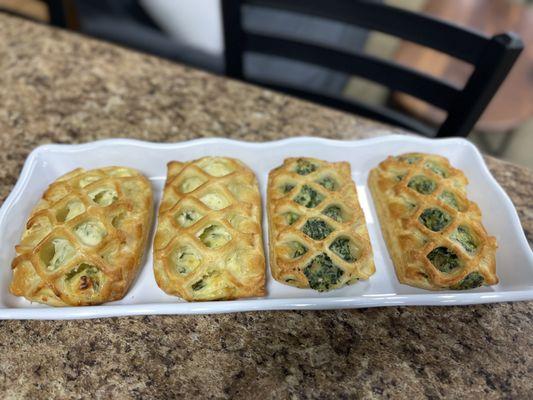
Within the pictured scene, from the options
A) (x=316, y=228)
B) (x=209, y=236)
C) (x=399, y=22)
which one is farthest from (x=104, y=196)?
(x=399, y=22)

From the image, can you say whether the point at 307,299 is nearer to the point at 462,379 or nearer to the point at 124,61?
the point at 462,379

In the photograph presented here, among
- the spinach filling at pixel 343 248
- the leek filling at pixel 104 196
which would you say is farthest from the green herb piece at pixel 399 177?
the leek filling at pixel 104 196

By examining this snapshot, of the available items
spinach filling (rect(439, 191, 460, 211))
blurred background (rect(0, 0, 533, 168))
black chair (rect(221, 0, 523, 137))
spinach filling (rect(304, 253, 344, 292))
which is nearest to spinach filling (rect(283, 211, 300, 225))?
spinach filling (rect(304, 253, 344, 292))

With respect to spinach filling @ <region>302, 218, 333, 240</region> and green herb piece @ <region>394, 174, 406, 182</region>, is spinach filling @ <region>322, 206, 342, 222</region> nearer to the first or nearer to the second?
spinach filling @ <region>302, 218, 333, 240</region>

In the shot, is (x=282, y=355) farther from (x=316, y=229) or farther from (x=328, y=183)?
(x=328, y=183)

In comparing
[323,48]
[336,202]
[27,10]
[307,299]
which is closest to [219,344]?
[307,299]
